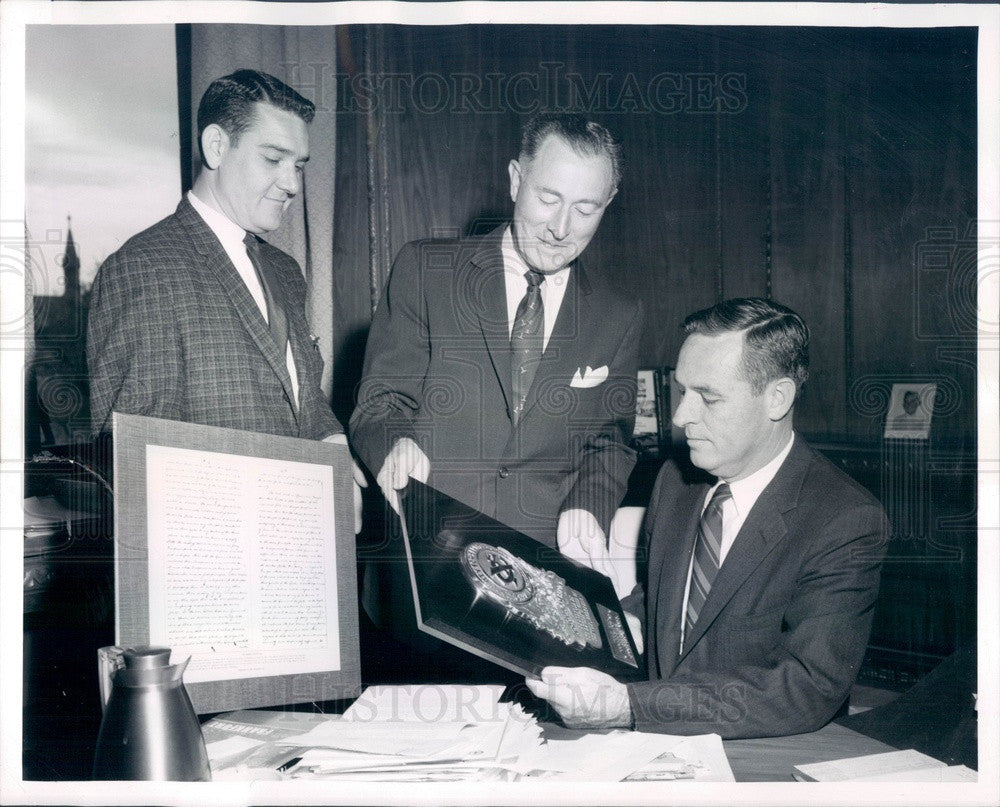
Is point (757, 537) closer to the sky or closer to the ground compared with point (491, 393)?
closer to the ground

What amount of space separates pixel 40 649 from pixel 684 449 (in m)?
1.56

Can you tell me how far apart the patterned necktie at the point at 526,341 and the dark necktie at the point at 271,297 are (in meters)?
0.53

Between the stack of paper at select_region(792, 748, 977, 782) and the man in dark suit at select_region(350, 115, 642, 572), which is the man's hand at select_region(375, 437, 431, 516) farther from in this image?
the stack of paper at select_region(792, 748, 977, 782)

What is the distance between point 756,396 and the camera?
190 cm

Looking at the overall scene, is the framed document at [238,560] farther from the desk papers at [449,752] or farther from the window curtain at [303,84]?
the window curtain at [303,84]

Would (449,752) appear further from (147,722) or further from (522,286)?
(522,286)

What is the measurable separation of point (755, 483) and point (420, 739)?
3.00 ft

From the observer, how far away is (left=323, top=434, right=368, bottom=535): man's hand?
1.94m

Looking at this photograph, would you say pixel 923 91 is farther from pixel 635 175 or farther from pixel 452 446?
→ pixel 452 446

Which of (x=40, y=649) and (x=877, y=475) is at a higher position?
(x=877, y=475)

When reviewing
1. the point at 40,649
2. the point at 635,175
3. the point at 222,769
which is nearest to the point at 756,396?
the point at 635,175

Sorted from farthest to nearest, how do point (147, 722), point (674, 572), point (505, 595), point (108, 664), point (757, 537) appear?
point (674, 572), point (757, 537), point (505, 595), point (108, 664), point (147, 722)

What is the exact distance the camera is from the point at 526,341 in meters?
1.99

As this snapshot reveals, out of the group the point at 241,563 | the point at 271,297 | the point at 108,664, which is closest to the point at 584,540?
the point at 241,563
